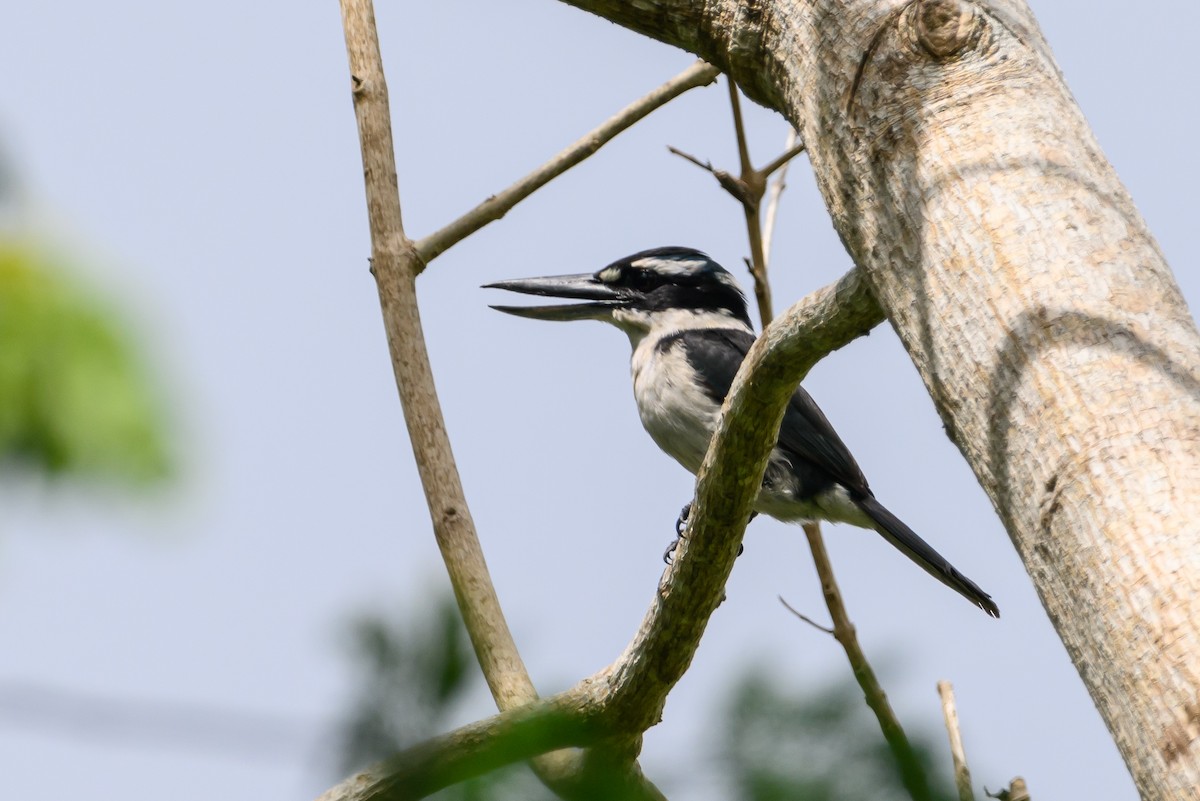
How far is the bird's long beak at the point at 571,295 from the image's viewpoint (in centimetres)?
579

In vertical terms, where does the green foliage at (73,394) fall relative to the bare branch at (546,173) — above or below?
below

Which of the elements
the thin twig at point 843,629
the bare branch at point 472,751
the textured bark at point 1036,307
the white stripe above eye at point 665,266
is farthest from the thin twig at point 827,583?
the bare branch at point 472,751

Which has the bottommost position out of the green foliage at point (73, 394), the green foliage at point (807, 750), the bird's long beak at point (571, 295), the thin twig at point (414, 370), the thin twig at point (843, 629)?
the green foliage at point (807, 750)

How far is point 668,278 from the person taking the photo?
244 inches

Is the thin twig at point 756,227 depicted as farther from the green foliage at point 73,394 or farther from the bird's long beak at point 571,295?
the green foliage at point 73,394

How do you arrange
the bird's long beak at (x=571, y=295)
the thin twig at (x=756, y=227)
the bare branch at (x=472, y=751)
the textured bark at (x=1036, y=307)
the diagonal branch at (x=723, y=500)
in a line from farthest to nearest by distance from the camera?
the bird's long beak at (x=571, y=295) < the thin twig at (x=756, y=227) < the diagonal branch at (x=723, y=500) < the textured bark at (x=1036, y=307) < the bare branch at (x=472, y=751)

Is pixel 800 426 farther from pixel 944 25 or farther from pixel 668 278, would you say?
pixel 944 25

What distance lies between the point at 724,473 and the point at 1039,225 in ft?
3.91

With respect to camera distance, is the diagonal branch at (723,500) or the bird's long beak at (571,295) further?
the bird's long beak at (571,295)

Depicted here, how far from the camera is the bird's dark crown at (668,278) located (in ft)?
20.2

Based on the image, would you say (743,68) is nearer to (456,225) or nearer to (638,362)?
(456,225)

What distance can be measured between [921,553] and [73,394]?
4.73 meters

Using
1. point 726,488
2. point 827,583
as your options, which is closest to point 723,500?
point 726,488

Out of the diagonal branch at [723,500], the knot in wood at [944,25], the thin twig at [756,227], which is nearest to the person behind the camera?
the knot in wood at [944,25]
